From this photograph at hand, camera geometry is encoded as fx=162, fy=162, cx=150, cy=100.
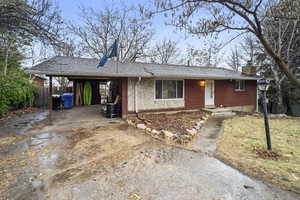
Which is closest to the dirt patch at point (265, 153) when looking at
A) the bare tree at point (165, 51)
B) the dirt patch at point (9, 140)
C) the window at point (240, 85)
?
the dirt patch at point (9, 140)

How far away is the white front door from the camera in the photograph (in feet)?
35.4

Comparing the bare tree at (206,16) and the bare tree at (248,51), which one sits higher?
the bare tree at (248,51)

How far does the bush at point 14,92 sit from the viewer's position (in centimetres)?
809

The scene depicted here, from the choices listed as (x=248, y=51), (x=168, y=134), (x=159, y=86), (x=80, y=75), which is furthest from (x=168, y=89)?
(x=248, y=51)

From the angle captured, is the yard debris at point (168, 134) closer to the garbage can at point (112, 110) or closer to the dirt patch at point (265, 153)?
the dirt patch at point (265, 153)

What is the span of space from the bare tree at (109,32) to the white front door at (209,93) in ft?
32.7

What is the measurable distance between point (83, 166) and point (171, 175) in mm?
1814

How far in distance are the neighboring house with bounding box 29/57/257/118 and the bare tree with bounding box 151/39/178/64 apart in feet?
40.1

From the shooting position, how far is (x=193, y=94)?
10.2 meters

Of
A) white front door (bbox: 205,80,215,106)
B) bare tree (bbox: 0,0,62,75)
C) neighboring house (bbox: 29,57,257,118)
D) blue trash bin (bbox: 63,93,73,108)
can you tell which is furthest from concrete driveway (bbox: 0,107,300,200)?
white front door (bbox: 205,80,215,106)

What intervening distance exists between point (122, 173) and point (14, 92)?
9.02 meters

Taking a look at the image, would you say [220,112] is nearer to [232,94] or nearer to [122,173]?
[232,94]

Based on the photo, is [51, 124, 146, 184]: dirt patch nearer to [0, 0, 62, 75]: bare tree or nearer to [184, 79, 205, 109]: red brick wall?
[0, 0, 62, 75]: bare tree

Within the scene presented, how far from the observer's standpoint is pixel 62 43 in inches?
224
